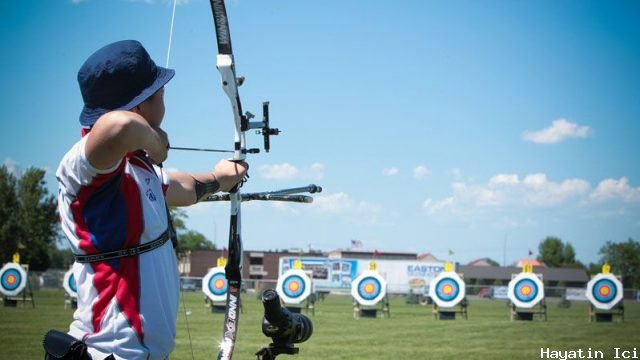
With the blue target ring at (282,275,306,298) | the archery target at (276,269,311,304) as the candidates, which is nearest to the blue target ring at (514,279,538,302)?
the archery target at (276,269,311,304)

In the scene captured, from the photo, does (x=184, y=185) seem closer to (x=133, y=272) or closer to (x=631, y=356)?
(x=133, y=272)

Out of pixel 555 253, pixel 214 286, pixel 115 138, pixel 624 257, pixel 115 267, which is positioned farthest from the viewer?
pixel 555 253

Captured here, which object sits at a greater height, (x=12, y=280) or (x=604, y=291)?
(x=12, y=280)

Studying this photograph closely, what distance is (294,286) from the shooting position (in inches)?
842

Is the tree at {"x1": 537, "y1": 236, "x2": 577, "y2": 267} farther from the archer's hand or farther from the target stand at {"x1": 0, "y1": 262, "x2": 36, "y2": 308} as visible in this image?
the archer's hand

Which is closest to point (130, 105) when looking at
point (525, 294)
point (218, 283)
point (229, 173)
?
point (229, 173)

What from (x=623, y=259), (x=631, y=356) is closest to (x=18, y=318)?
(x=631, y=356)

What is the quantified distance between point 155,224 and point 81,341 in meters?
0.41

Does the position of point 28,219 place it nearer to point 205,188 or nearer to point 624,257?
point 205,188

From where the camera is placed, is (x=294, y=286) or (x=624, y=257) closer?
(x=294, y=286)

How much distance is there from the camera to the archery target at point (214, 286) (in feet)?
70.5

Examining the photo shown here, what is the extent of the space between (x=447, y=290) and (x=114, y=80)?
2032 cm

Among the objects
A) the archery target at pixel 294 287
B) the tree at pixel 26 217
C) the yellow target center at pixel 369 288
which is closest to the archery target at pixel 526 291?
the yellow target center at pixel 369 288

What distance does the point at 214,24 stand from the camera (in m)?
2.95
